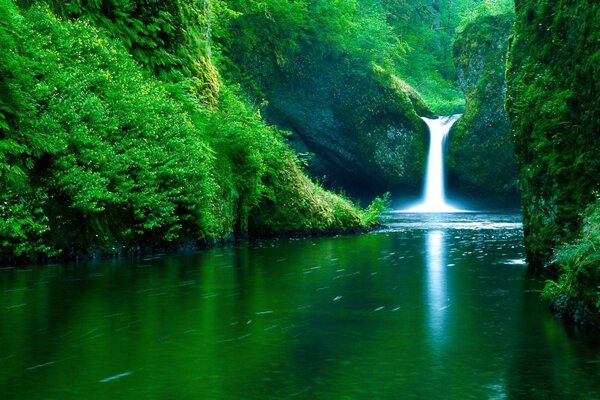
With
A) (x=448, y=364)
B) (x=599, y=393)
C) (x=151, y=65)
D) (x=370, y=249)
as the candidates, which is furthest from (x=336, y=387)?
(x=151, y=65)

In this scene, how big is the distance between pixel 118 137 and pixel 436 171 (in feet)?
93.2

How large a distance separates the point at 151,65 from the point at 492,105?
2394 cm

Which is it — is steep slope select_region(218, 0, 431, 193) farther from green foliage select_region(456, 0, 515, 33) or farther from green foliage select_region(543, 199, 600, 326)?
green foliage select_region(543, 199, 600, 326)

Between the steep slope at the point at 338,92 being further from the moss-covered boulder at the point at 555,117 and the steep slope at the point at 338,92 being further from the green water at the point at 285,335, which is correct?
the green water at the point at 285,335

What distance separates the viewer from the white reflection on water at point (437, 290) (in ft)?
28.2

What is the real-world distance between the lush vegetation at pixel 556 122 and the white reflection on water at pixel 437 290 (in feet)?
4.32

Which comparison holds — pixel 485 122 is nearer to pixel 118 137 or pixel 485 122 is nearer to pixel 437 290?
pixel 118 137

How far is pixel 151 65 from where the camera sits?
20000mm

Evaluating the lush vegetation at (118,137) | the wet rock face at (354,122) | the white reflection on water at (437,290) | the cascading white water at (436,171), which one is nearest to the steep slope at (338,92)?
the wet rock face at (354,122)

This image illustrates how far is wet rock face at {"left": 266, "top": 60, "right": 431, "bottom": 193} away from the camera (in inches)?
1531

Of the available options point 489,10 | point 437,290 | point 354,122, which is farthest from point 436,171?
point 437,290

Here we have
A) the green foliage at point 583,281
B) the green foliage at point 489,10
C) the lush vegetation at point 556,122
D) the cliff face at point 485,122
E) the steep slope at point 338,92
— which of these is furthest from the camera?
the green foliage at point 489,10

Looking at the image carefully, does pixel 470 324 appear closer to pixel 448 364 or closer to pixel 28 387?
pixel 448 364

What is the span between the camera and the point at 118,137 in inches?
619
